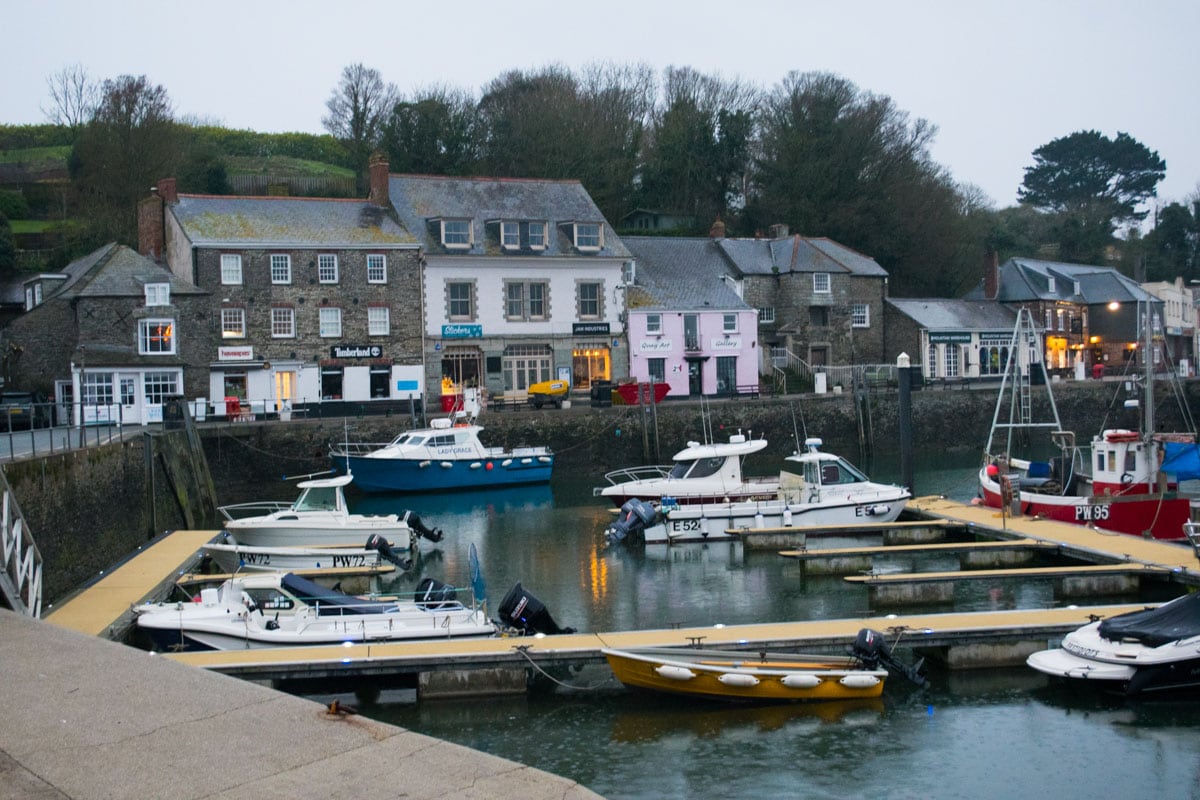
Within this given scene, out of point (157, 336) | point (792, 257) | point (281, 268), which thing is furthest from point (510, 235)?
point (792, 257)

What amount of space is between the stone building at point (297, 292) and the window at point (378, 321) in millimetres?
39

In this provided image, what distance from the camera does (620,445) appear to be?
146 feet

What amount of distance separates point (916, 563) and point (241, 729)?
2032 centimetres

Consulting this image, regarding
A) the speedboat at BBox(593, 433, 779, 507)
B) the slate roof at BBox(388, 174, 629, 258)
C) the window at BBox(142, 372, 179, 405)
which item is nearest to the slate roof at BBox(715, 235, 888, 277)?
the slate roof at BBox(388, 174, 629, 258)

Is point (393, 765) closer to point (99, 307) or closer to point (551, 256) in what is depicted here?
point (99, 307)

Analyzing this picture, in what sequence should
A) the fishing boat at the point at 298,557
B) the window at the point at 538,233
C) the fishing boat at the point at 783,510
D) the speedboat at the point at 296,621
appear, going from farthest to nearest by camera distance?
the window at the point at 538,233, the fishing boat at the point at 783,510, the fishing boat at the point at 298,557, the speedboat at the point at 296,621

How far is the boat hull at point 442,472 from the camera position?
37875 mm

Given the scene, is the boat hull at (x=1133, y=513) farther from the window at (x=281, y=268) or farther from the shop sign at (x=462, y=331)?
the window at (x=281, y=268)

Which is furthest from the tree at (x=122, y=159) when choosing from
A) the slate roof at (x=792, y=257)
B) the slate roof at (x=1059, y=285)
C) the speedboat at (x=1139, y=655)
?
the speedboat at (x=1139, y=655)

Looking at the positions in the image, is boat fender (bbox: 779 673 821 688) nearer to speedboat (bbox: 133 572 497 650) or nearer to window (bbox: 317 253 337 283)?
speedboat (bbox: 133 572 497 650)

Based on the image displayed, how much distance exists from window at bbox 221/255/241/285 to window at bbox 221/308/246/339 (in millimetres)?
1054

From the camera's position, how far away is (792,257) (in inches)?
2199

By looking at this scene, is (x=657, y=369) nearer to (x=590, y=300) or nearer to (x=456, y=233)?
(x=590, y=300)

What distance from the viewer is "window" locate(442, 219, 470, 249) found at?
47.5m
